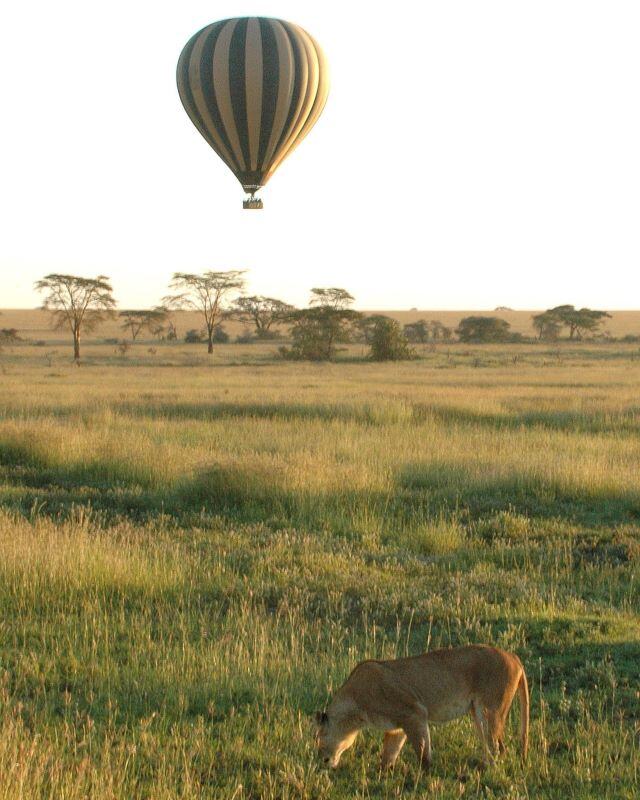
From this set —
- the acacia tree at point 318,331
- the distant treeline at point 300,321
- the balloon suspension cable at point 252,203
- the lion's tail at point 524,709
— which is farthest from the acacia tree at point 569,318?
the lion's tail at point 524,709

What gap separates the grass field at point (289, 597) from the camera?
454 centimetres

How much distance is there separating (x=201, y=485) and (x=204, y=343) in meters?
64.8

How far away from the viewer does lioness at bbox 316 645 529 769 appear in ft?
13.5

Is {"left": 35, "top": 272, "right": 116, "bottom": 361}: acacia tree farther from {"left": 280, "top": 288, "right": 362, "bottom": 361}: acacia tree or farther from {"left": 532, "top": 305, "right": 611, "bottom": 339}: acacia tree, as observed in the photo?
{"left": 532, "top": 305, "right": 611, "bottom": 339}: acacia tree

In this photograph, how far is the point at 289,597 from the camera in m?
7.32

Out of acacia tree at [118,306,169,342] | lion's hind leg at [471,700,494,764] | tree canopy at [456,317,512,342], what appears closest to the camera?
lion's hind leg at [471,700,494,764]

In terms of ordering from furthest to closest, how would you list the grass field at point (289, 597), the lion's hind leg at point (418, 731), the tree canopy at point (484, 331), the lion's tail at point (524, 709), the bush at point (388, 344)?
the tree canopy at point (484, 331), the bush at point (388, 344), the grass field at point (289, 597), the lion's tail at point (524, 709), the lion's hind leg at point (418, 731)

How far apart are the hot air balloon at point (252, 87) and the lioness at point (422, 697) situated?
1654cm

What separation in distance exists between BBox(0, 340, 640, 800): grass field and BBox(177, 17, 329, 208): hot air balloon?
6457mm

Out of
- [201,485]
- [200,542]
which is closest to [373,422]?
[201,485]

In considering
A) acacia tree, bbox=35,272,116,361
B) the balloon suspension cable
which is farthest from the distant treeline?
the balloon suspension cable

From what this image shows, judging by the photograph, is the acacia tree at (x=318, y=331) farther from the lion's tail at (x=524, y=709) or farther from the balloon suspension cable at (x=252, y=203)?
the lion's tail at (x=524, y=709)

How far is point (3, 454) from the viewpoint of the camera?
14.6 m

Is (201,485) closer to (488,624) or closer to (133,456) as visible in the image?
(133,456)
